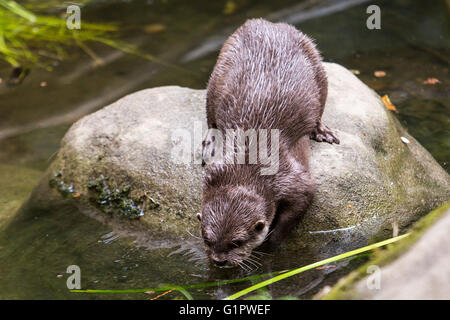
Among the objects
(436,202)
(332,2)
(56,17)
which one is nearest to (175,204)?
(436,202)

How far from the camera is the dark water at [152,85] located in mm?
3439

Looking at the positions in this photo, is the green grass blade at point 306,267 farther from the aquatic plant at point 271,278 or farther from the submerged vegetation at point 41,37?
the submerged vegetation at point 41,37

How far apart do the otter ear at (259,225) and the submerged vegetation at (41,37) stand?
424cm

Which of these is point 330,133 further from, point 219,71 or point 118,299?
point 118,299

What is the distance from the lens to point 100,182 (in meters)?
4.27

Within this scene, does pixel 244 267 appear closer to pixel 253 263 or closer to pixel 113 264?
pixel 253 263

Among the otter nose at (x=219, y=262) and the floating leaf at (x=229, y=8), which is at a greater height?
the floating leaf at (x=229, y=8)

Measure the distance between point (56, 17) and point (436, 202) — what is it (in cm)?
557

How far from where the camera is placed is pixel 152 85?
250 inches

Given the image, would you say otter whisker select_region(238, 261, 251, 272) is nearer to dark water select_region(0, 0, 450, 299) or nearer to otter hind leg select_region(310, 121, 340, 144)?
dark water select_region(0, 0, 450, 299)

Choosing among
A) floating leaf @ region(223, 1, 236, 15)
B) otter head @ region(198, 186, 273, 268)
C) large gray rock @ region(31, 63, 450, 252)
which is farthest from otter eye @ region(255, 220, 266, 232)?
floating leaf @ region(223, 1, 236, 15)

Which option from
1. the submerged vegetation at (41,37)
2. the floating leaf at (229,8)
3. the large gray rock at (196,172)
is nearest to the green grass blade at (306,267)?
the large gray rock at (196,172)

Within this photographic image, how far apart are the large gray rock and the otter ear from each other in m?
0.42

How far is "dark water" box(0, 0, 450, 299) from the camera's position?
3439 millimetres
